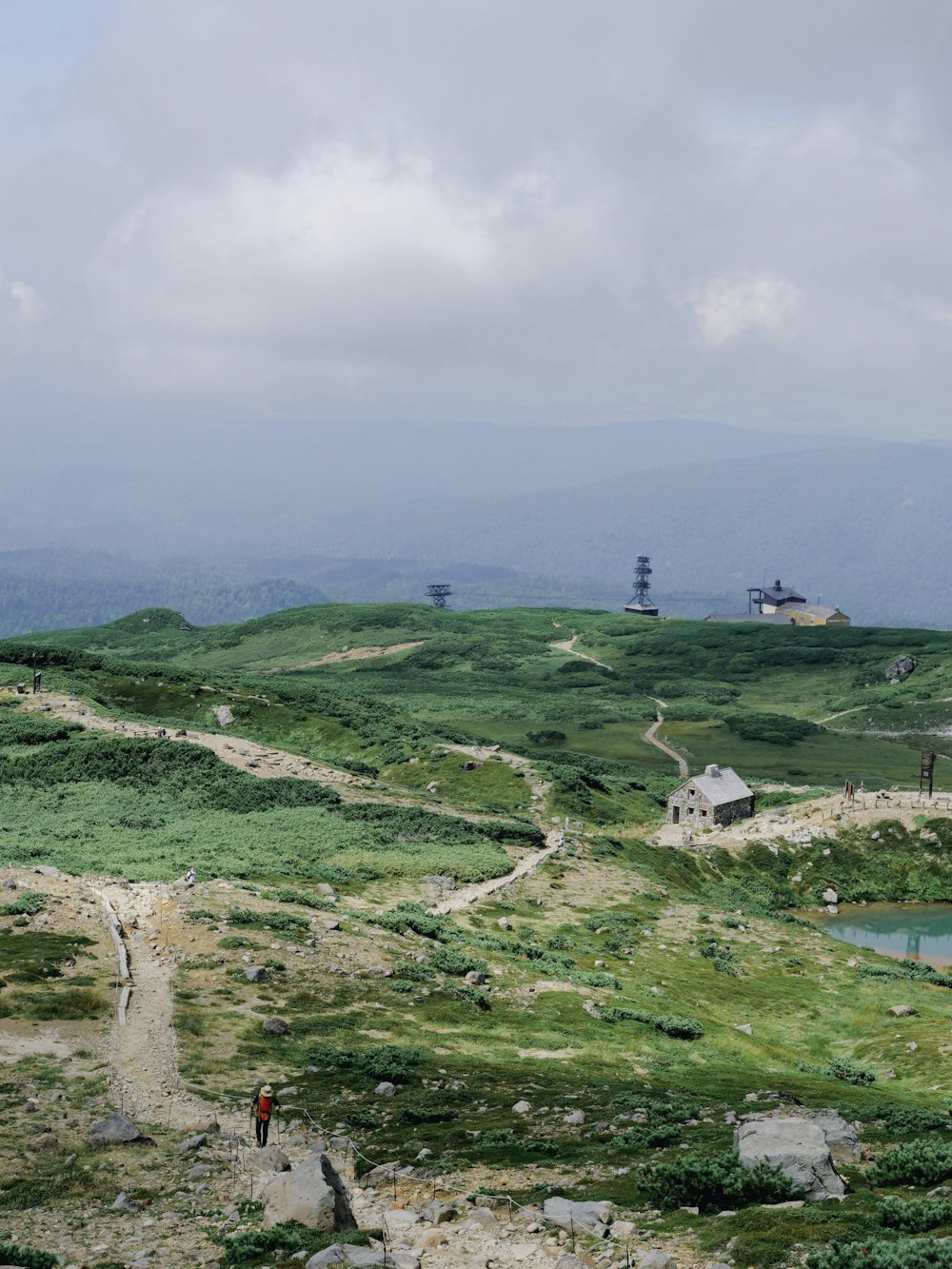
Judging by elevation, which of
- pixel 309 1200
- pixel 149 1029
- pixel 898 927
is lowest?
pixel 898 927

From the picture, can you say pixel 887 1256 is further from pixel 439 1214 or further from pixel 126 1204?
pixel 126 1204

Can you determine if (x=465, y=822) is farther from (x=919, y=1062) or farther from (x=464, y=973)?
(x=919, y=1062)

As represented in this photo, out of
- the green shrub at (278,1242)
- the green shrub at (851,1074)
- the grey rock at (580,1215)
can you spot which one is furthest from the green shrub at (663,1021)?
the green shrub at (278,1242)

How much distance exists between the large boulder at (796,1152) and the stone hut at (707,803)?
7143 centimetres

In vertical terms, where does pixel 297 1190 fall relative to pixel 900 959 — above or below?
above

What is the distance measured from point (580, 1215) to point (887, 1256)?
18.3ft

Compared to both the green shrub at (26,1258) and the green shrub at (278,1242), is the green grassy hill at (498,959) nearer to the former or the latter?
the green shrub at (278,1242)

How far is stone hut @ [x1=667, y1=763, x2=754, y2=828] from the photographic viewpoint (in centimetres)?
9319

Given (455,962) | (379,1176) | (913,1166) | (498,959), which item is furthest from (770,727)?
(379,1176)

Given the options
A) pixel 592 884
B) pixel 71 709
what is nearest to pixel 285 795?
pixel 592 884

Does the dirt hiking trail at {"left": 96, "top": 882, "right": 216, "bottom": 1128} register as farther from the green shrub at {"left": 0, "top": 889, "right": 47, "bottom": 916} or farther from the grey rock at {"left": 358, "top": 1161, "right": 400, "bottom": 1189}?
the grey rock at {"left": 358, "top": 1161, "right": 400, "bottom": 1189}

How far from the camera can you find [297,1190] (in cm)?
2028

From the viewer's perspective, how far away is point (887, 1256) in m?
16.7

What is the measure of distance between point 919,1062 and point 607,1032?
11.8 m
